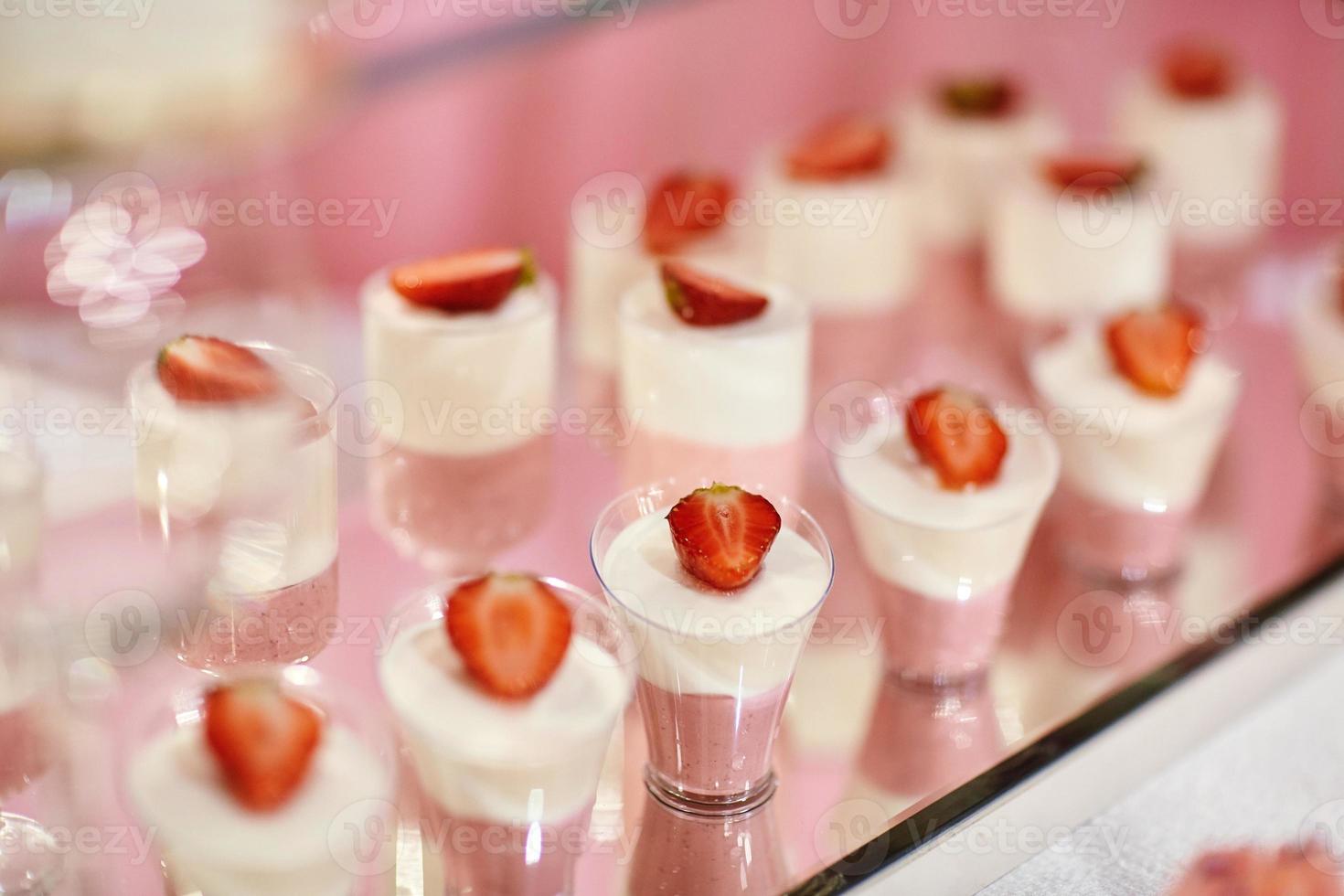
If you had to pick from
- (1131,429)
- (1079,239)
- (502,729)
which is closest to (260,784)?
(502,729)

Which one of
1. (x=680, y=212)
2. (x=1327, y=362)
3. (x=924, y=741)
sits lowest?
(x=924, y=741)

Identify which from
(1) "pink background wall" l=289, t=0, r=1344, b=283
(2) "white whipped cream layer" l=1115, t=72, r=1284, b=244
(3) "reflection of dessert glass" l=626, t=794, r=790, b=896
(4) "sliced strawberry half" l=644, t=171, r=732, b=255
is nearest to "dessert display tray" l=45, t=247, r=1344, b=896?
(3) "reflection of dessert glass" l=626, t=794, r=790, b=896

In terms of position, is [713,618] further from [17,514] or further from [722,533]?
[17,514]

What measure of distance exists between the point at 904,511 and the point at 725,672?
0.23 metres

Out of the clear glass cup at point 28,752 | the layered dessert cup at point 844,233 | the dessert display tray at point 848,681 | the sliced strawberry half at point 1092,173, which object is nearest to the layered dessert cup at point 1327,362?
the dessert display tray at point 848,681

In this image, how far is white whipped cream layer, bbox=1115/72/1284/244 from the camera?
199cm

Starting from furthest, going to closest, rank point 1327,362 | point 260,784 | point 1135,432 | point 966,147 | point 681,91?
point 681,91 → point 966,147 → point 1327,362 → point 1135,432 → point 260,784

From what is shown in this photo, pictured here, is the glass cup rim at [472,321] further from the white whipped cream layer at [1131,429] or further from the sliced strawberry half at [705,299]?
the white whipped cream layer at [1131,429]

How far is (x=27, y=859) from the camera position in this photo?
3.12ft

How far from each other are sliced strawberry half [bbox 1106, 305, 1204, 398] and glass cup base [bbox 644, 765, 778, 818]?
21.2 inches

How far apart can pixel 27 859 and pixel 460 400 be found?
559 mm

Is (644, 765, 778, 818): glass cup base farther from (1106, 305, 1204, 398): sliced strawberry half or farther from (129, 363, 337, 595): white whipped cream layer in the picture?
(1106, 305, 1204, 398): sliced strawberry half

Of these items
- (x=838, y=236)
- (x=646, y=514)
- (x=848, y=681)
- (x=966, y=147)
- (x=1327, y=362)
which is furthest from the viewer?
(x=966, y=147)

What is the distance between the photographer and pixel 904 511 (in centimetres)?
113
